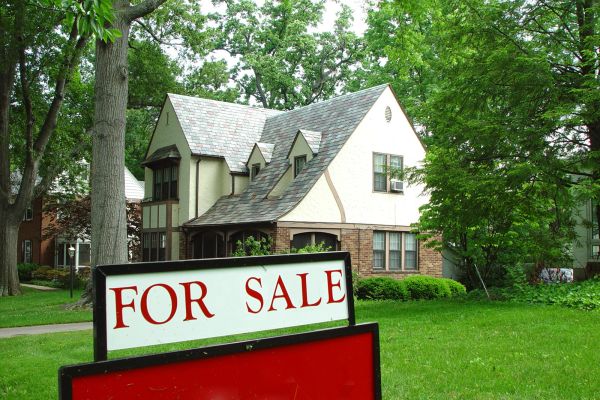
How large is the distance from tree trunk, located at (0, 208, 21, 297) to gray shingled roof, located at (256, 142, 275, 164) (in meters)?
10.6

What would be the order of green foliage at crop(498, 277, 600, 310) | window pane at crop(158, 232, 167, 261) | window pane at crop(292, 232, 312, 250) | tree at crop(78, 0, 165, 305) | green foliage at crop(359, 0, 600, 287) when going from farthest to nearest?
window pane at crop(158, 232, 167, 261) < window pane at crop(292, 232, 312, 250) < green foliage at crop(359, 0, 600, 287) < tree at crop(78, 0, 165, 305) < green foliage at crop(498, 277, 600, 310)

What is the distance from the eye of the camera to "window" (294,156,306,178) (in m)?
26.6

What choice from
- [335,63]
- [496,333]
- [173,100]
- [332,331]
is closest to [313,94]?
[335,63]

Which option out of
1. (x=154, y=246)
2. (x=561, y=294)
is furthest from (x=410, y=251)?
(x=561, y=294)

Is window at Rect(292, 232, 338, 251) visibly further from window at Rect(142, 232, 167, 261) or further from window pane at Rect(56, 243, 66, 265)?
window pane at Rect(56, 243, 66, 265)

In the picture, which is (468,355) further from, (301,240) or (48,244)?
(48,244)

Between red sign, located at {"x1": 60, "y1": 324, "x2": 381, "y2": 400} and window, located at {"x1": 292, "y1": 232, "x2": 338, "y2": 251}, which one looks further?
window, located at {"x1": 292, "y1": 232, "x2": 338, "y2": 251}

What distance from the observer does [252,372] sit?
2604 mm

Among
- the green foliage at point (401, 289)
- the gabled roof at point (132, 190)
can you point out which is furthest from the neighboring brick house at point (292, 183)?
the gabled roof at point (132, 190)

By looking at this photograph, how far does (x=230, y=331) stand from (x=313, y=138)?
79.7ft

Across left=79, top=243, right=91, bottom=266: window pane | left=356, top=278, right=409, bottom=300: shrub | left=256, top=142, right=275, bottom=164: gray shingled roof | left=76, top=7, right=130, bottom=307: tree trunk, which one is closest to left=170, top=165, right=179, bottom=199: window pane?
left=256, top=142, right=275, bottom=164: gray shingled roof

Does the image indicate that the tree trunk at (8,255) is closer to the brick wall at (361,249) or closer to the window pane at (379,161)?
the brick wall at (361,249)

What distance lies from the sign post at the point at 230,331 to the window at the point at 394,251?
23521 mm

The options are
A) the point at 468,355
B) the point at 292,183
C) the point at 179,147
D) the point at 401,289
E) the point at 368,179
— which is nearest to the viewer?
the point at 468,355
